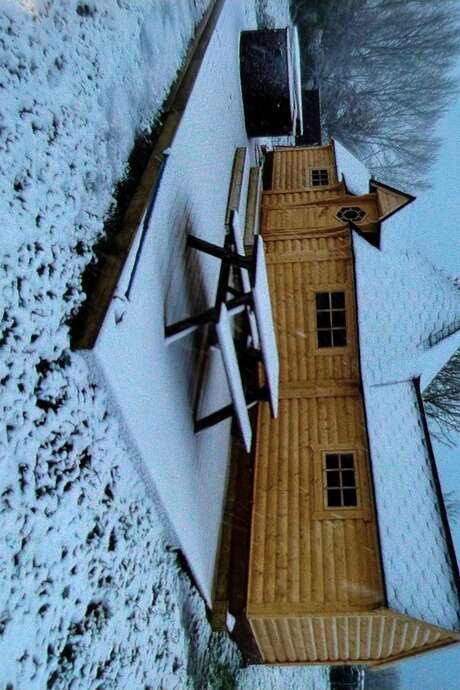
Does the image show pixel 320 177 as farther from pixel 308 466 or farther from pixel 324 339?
pixel 308 466

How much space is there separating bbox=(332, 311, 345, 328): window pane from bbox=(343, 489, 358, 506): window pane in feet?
7.23

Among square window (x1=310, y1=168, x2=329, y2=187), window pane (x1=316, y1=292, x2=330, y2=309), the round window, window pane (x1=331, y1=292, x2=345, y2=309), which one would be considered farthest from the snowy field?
square window (x1=310, y1=168, x2=329, y2=187)

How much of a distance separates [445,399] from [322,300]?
10.7 m

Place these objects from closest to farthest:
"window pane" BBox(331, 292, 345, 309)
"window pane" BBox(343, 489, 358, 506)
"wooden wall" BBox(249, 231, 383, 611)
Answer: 1. "wooden wall" BBox(249, 231, 383, 611)
2. "window pane" BBox(343, 489, 358, 506)
3. "window pane" BBox(331, 292, 345, 309)

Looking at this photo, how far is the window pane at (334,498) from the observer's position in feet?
21.6

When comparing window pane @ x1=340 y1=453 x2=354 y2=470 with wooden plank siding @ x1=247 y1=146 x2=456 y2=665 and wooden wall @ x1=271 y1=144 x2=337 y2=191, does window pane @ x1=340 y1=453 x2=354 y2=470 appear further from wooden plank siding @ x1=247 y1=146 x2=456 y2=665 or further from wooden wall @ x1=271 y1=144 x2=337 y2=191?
wooden wall @ x1=271 y1=144 x2=337 y2=191

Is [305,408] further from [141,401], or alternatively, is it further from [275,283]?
[141,401]

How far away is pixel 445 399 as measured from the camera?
1694 cm

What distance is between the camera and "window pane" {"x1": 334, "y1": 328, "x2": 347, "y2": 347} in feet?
25.1

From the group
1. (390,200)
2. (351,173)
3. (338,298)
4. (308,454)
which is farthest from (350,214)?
(308,454)

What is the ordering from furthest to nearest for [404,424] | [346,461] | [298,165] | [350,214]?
[298,165] < [350,214] < [404,424] < [346,461]

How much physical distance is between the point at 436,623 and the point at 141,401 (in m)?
3.74

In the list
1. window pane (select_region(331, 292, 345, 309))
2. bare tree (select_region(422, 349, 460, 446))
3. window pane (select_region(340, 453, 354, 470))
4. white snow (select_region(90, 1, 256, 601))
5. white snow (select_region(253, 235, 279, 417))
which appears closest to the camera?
white snow (select_region(90, 1, 256, 601))

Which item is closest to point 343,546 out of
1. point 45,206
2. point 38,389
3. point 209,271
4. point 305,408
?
point 305,408
